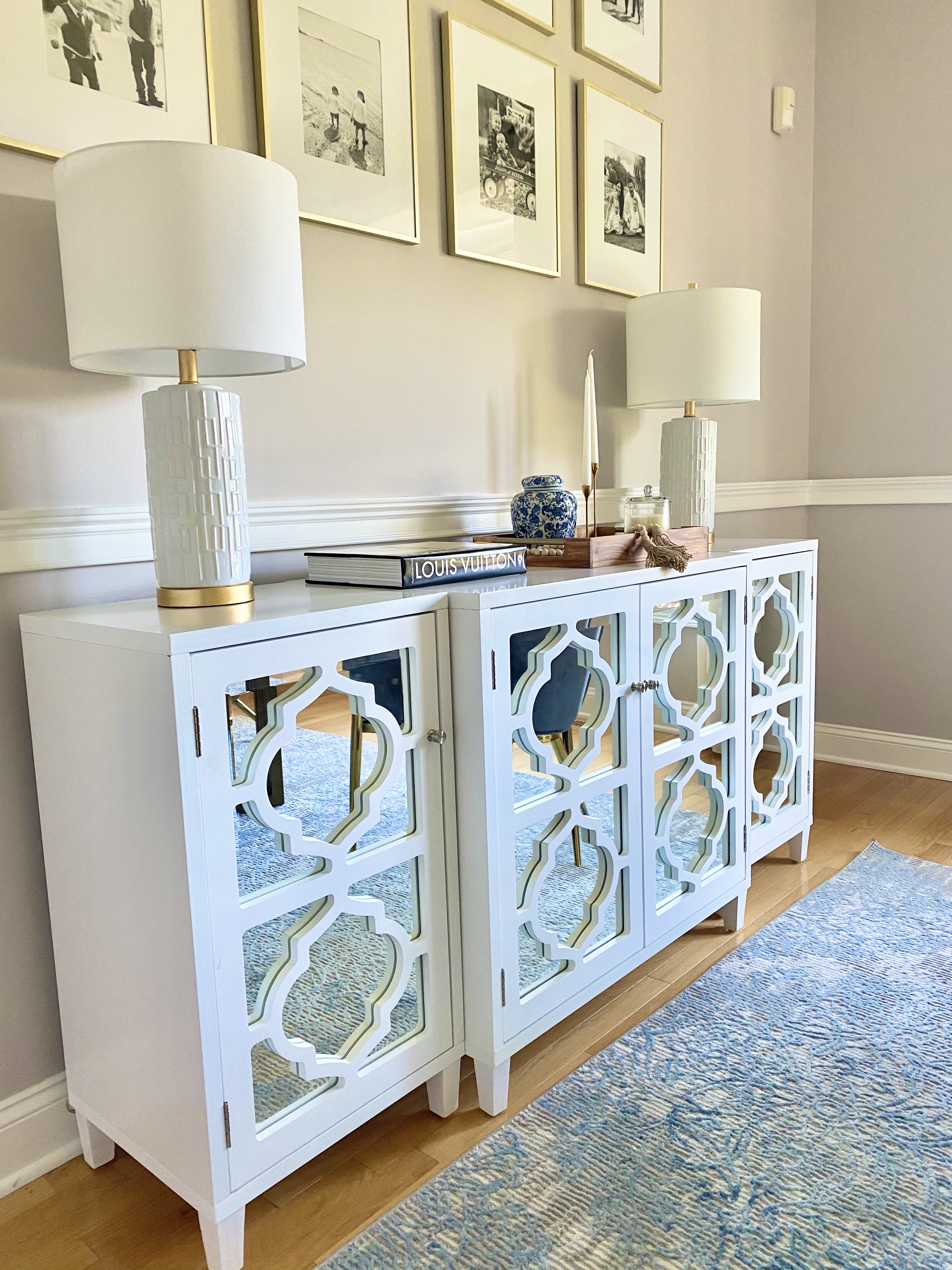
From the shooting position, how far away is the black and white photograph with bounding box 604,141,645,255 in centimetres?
221

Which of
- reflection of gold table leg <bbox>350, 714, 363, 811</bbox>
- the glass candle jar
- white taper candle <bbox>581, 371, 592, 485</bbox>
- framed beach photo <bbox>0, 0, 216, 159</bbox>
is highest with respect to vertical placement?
framed beach photo <bbox>0, 0, 216, 159</bbox>

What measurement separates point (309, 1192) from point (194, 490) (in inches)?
37.5

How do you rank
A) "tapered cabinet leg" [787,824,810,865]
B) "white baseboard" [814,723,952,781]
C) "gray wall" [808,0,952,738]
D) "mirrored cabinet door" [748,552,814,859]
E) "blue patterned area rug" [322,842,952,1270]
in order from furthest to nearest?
"white baseboard" [814,723,952,781] < "gray wall" [808,0,952,738] < "tapered cabinet leg" [787,824,810,865] < "mirrored cabinet door" [748,552,814,859] < "blue patterned area rug" [322,842,952,1270]

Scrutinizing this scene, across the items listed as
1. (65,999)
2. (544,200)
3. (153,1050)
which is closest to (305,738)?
Answer: (153,1050)

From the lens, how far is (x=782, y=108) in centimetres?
278

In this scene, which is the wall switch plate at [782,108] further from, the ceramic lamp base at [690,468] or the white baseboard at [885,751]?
the white baseboard at [885,751]

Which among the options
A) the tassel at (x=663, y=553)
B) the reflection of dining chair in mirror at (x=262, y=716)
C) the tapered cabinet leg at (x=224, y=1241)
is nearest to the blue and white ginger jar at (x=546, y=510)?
the tassel at (x=663, y=553)

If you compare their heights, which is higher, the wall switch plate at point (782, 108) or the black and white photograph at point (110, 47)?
the wall switch plate at point (782, 108)

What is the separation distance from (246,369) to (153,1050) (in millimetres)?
946

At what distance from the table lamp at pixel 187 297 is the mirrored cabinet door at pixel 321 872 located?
0.21 meters

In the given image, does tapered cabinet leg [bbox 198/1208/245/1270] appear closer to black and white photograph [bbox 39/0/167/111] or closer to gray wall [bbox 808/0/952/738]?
black and white photograph [bbox 39/0/167/111]

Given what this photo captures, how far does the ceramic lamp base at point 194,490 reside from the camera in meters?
1.18
